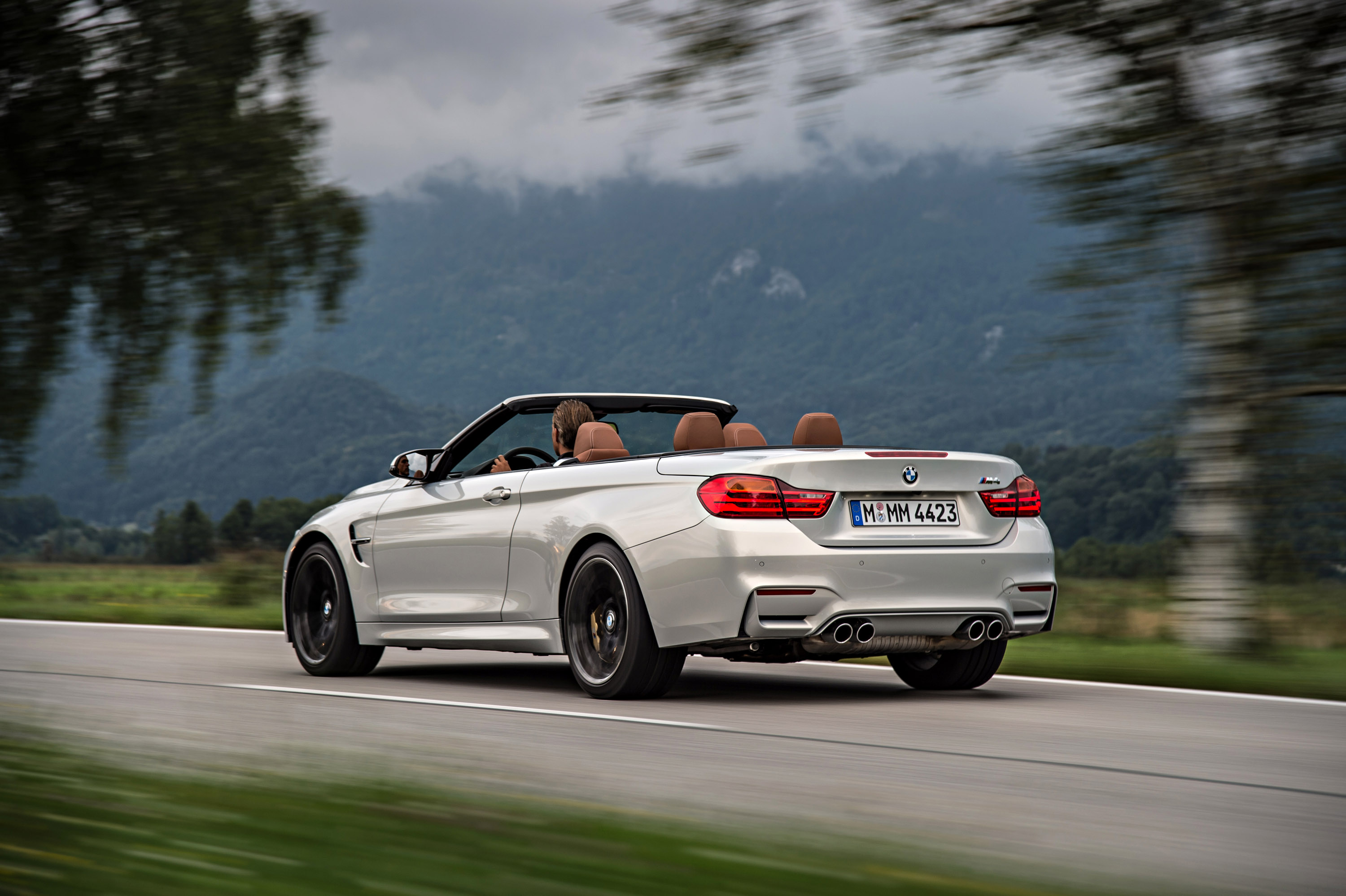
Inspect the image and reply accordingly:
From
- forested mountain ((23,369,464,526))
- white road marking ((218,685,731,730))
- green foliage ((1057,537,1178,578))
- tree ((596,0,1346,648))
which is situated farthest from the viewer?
forested mountain ((23,369,464,526))

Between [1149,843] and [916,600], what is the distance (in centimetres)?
300

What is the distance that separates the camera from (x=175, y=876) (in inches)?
152

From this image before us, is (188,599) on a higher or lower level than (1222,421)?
lower

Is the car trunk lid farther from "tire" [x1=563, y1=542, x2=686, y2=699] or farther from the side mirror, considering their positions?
the side mirror

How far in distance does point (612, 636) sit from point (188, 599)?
18.1m

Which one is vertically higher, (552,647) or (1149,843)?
(1149,843)

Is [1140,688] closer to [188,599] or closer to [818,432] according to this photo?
[818,432]

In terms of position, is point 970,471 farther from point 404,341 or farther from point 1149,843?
point 404,341

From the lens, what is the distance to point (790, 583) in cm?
720

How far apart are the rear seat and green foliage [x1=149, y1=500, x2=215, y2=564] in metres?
4.18

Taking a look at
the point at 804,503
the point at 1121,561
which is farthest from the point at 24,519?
the point at 1121,561

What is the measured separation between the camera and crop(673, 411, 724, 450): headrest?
8.43 m

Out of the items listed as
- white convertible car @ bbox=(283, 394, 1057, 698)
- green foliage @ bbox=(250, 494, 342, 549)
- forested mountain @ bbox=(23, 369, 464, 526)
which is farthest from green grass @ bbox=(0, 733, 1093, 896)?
forested mountain @ bbox=(23, 369, 464, 526)

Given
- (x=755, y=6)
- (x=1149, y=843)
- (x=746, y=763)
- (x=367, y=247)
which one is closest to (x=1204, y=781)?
(x=1149, y=843)
